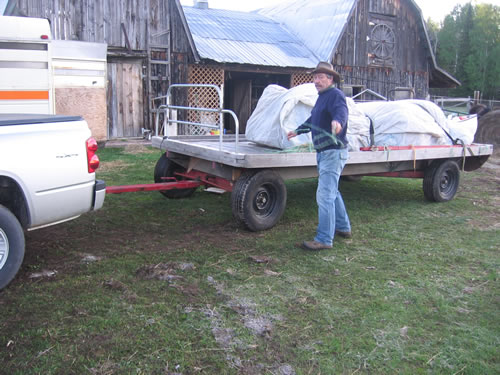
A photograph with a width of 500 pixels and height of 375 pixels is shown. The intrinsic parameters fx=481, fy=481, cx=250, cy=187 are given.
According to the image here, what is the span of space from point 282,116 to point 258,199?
112cm

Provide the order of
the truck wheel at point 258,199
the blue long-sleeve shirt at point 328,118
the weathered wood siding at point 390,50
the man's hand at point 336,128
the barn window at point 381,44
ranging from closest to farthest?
the man's hand at point 336,128, the blue long-sleeve shirt at point 328,118, the truck wheel at point 258,199, the weathered wood siding at point 390,50, the barn window at point 381,44

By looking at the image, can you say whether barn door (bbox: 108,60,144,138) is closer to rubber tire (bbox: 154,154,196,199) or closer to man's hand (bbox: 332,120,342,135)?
rubber tire (bbox: 154,154,196,199)

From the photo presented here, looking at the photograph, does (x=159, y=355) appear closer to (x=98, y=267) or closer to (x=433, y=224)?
(x=98, y=267)

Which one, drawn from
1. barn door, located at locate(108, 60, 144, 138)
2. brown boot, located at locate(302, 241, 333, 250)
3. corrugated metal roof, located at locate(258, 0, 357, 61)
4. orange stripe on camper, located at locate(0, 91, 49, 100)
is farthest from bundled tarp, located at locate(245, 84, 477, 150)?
corrugated metal roof, located at locate(258, 0, 357, 61)

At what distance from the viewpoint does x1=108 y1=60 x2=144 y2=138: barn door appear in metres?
14.4

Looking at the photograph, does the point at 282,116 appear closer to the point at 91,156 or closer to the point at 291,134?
the point at 291,134

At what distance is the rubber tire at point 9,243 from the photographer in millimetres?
3914

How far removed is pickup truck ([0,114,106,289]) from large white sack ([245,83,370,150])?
2522 millimetres

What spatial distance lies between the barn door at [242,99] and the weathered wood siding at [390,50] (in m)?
3.71

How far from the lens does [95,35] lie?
1376 cm

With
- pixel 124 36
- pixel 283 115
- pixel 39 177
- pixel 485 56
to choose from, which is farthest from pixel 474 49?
pixel 39 177

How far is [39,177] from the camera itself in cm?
410

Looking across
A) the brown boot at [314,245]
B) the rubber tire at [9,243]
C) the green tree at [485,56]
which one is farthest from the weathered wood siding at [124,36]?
the green tree at [485,56]

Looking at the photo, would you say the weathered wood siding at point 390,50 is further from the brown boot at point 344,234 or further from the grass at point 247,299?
the brown boot at point 344,234
